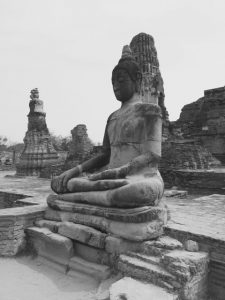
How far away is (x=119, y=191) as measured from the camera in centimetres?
282

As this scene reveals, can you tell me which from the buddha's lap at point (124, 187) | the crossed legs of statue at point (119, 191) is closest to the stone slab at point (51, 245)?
the crossed legs of statue at point (119, 191)

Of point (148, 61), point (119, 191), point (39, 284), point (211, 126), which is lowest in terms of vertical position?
point (39, 284)

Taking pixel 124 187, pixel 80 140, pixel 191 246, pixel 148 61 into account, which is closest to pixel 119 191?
pixel 124 187

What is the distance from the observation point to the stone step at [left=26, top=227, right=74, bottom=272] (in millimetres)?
2994

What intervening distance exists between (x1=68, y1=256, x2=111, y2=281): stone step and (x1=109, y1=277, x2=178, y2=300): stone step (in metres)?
0.39

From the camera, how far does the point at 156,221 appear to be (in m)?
2.81

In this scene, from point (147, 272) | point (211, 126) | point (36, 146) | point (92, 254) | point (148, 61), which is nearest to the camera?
point (147, 272)

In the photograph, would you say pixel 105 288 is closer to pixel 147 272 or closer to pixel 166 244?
pixel 147 272

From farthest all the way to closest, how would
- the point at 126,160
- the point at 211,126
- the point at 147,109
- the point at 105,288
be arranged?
the point at 211,126
the point at 126,160
the point at 147,109
the point at 105,288

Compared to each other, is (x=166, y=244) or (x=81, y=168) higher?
(x=81, y=168)

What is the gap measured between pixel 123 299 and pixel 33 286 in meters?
1.04

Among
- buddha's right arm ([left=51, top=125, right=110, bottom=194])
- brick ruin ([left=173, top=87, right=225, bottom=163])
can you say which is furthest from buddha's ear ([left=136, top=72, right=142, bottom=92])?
brick ruin ([left=173, top=87, right=225, bottom=163])

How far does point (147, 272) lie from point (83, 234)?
854mm

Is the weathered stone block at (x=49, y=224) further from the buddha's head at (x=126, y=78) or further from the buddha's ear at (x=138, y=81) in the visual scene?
the buddha's ear at (x=138, y=81)
